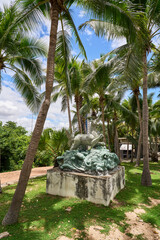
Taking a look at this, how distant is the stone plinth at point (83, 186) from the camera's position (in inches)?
192

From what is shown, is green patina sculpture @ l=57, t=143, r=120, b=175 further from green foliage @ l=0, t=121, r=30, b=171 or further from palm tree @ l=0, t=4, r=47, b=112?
green foliage @ l=0, t=121, r=30, b=171

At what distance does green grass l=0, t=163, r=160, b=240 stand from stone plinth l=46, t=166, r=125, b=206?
21cm

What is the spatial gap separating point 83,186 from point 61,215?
3.98ft

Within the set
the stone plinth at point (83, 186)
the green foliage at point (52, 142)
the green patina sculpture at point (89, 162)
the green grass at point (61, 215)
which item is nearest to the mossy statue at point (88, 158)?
the green patina sculpture at point (89, 162)

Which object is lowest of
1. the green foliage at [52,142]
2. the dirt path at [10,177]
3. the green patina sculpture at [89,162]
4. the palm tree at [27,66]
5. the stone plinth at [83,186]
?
the dirt path at [10,177]

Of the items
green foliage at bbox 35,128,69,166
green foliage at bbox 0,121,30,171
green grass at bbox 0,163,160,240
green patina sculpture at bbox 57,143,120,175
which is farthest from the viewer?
green foliage at bbox 0,121,30,171

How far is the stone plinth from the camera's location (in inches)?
192

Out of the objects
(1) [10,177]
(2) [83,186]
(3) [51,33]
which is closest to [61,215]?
(2) [83,186]

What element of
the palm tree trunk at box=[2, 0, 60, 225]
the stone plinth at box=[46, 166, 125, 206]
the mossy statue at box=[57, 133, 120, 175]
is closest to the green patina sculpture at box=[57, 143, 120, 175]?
the mossy statue at box=[57, 133, 120, 175]

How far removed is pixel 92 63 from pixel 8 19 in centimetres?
701

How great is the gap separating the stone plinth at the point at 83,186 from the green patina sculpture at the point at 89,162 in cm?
23

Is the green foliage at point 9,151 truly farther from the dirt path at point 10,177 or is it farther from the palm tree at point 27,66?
the palm tree at point 27,66

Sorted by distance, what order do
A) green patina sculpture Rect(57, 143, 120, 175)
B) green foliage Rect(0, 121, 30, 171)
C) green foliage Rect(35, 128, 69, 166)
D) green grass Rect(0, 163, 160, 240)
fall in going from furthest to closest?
green foliage Rect(0, 121, 30, 171) < green foliage Rect(35, 128, 69, 166) < green patina sculpture Rect(57, 143, 120, 175) < green grass Rect(0, 163, 160, 240)

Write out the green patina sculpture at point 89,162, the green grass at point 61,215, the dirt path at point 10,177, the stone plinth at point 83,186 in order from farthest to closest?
the dirt path at point 10,177 < the green patina sculpture at point 89,162 < the stone plinth at point 83,186 < the green grass at point 61,215
